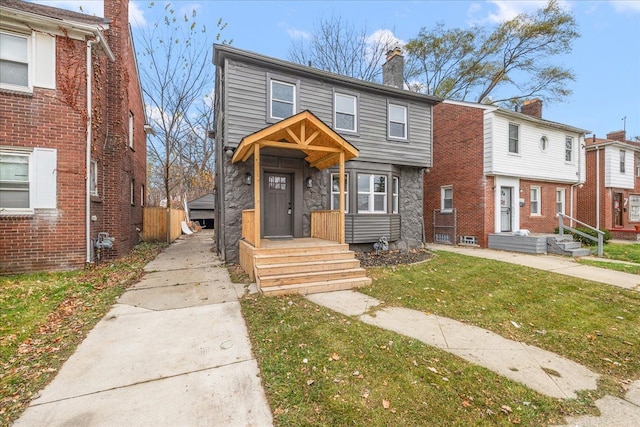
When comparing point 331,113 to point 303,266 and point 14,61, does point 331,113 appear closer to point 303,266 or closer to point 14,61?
point 303,266

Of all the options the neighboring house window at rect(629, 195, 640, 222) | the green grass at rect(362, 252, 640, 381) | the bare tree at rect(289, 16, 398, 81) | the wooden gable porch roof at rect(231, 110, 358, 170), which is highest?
the bare tree at rect(289, 16, 398, 81)

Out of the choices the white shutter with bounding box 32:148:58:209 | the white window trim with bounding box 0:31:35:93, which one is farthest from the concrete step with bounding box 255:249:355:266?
the white window trim with bounding box 0:31:35:93

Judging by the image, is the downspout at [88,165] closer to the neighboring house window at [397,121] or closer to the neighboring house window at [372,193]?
the neighboring house window at [372,193]

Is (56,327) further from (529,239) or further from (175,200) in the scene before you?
(175,200)

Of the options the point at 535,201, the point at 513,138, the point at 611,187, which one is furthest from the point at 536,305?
the point at 611,187

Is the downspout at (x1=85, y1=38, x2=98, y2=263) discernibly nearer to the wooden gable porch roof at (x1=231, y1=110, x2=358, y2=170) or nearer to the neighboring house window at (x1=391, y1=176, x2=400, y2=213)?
the wooden gable porch roof at (x1=231, y1=110, x2=358, y2=170)

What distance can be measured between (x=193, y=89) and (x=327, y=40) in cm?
939

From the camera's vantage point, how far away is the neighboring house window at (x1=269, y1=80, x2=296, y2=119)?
8148 millimetres

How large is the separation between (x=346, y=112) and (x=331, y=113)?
2.18 feet

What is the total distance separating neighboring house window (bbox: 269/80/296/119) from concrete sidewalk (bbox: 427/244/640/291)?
8.07 metres

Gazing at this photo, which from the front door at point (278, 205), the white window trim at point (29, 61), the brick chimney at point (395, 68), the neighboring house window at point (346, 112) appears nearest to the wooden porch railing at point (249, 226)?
the front door at point (278, 205)

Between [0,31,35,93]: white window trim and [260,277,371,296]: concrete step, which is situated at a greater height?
[0,31,35,93]: white window trim

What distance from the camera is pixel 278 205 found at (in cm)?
855

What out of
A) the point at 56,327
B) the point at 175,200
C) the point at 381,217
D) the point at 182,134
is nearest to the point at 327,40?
the point at 182,134
